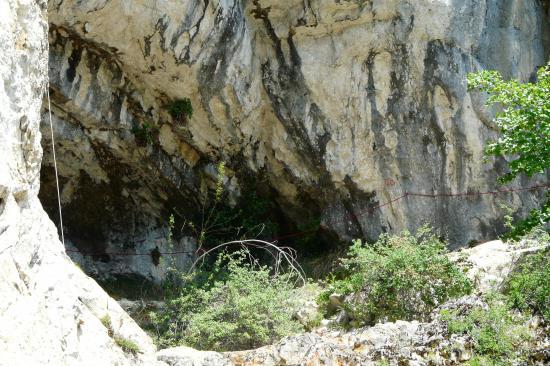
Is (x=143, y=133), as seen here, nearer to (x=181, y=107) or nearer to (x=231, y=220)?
(x=181, y=107)

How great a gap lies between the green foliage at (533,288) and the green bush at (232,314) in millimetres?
2487

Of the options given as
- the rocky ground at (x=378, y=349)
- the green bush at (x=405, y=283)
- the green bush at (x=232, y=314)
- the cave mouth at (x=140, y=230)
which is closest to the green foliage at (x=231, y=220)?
the cave mouth at (x=140, y=230)

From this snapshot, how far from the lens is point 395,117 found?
31.5 ft

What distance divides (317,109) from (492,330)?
15.4ft

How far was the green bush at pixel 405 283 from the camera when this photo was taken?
24.1ft

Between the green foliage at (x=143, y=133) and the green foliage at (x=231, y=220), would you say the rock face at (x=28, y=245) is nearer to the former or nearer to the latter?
the green foliage at (x=143, y=133)

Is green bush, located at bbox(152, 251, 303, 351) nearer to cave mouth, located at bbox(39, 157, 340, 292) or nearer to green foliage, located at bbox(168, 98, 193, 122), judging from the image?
cave mouth, located at bbox(39, 157, 340, 292)

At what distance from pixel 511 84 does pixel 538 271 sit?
1.79 meters

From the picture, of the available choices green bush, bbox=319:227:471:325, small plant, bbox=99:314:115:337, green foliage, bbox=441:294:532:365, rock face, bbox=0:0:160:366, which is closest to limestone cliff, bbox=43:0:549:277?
green bush, bbox=319:227:471:325

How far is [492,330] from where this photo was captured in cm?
589

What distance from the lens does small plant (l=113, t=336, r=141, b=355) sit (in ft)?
18.5

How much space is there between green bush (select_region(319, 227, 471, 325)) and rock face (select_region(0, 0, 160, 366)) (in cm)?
313

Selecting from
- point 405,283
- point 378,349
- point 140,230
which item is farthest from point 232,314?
point 140,230

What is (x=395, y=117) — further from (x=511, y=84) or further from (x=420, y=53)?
(x=511, y=84)
